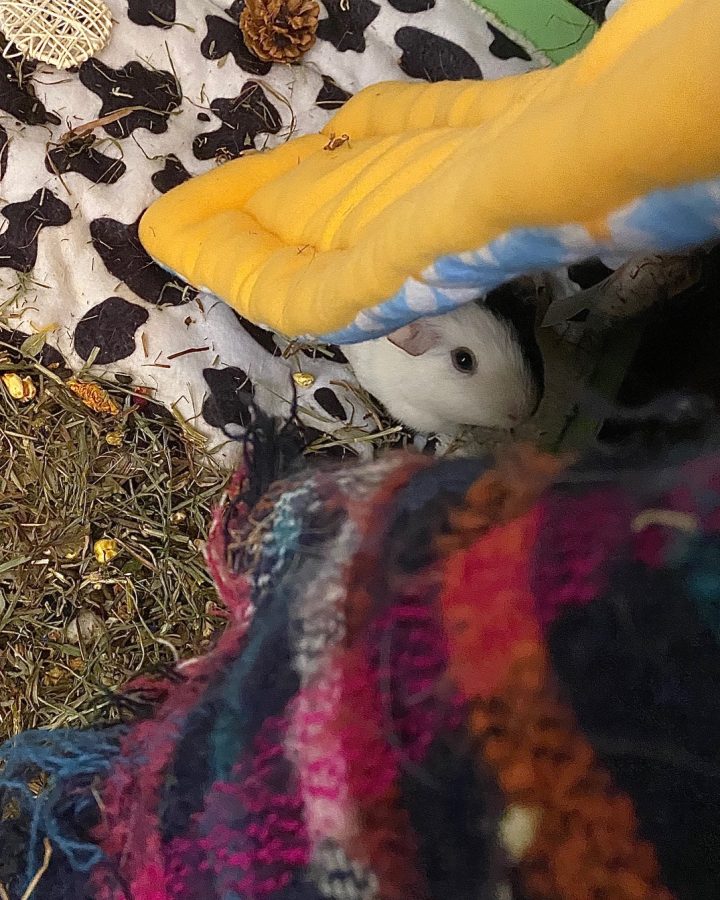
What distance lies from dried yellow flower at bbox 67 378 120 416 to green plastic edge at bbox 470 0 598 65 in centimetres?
89

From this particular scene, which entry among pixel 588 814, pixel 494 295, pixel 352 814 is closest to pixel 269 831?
pixel 352 814

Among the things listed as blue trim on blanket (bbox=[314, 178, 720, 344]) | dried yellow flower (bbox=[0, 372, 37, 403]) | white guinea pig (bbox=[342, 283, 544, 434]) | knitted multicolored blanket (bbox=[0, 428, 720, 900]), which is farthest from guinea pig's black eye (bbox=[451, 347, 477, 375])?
dried yellow flower (bbox=[0, 372, 37, 403])

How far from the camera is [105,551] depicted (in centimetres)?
130

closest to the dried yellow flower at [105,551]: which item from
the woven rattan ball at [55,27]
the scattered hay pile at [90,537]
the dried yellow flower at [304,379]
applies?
the scattered hay pile at [90,537]

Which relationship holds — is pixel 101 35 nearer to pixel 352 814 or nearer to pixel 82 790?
pixel 82 790

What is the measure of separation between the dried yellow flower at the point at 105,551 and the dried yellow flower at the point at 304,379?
39cm

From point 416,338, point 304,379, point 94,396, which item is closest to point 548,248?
point 416,338

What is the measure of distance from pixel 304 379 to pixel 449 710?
0.92m

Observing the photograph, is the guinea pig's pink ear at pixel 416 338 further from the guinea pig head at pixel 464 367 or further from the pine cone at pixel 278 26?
the pine cone at pixel 278 26

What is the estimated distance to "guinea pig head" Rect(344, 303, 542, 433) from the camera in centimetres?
121

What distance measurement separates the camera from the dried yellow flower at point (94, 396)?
132 centimetres

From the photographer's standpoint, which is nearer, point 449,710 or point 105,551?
point 449,710

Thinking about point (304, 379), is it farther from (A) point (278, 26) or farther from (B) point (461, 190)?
(B) point (461, 190)

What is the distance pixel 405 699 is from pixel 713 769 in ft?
0.62
